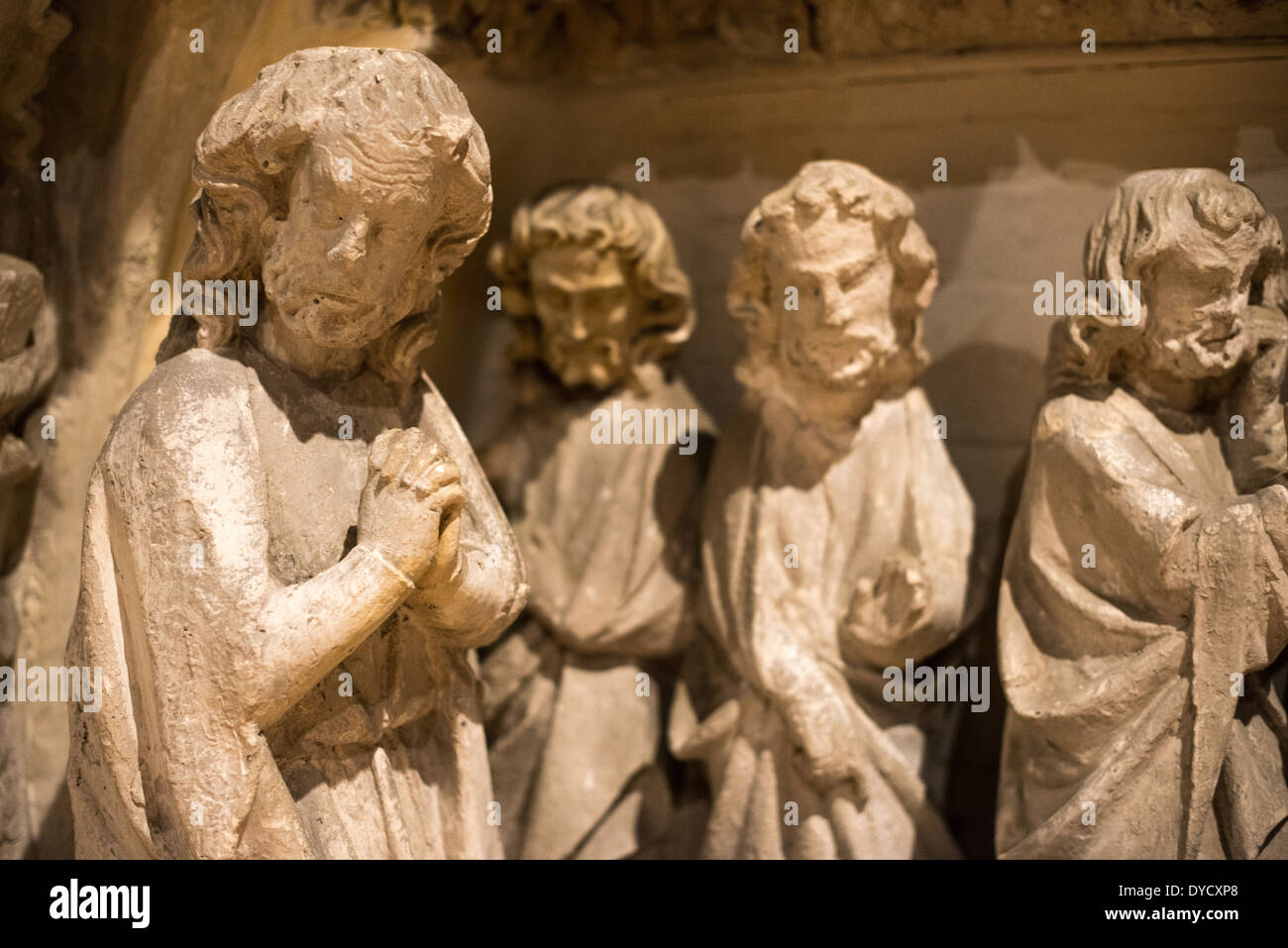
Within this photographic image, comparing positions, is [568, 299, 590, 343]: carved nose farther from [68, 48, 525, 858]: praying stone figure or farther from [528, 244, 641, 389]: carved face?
[68, 48, 525, 858]: praying stone figure

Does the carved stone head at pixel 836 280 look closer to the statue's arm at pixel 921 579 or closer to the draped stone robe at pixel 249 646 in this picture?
the statue's arm at pixel 921 579

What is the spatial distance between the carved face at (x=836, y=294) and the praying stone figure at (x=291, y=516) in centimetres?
74

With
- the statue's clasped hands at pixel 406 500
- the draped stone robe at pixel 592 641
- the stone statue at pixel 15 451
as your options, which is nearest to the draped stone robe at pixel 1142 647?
the draped stone robe at pixel 592 641

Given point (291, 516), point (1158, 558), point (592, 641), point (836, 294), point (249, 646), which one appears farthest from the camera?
point (592, 641)

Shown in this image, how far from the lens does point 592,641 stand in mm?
3484

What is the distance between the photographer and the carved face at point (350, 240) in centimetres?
241

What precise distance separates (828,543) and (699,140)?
1213 mm

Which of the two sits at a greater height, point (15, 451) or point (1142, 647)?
point (15, 451)

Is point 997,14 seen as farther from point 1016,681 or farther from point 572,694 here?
point 572,694

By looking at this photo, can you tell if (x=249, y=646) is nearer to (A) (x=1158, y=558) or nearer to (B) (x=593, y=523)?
(B) (x=593, y=523)

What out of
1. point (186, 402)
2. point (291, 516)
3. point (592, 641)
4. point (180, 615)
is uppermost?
point (186, 402)

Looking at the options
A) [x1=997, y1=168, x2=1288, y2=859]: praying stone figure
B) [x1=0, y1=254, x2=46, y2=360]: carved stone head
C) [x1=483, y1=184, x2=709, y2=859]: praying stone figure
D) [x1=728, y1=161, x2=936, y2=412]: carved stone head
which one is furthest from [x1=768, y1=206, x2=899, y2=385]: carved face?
[x1=0, y1=254, x2=46, y2=360]: carved stone head

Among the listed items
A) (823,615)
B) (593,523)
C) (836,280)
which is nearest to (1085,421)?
(836,280)

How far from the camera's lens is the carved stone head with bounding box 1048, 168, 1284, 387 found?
2916 millimetres
